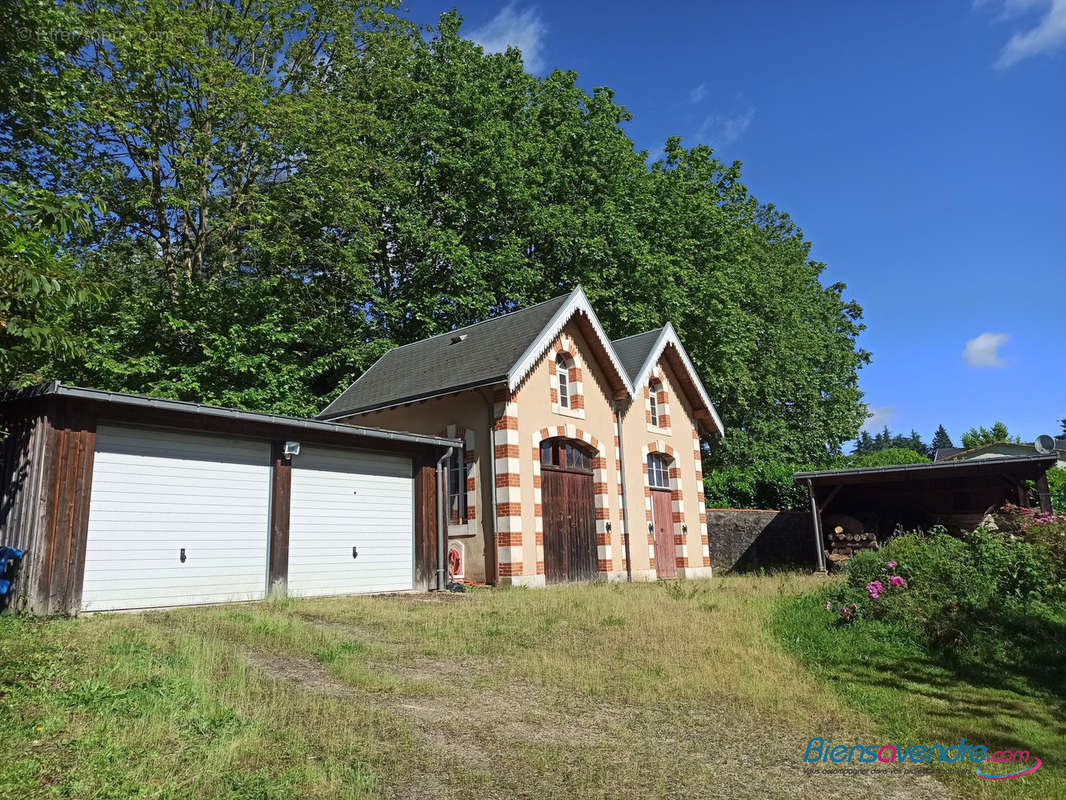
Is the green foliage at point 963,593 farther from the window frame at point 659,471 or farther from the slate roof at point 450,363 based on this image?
the window frame at point 659,471

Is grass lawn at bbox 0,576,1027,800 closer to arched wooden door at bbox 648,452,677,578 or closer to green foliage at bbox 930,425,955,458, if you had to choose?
arched wooden door at bbox 648,452,677,578

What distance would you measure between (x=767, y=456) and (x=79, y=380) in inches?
988

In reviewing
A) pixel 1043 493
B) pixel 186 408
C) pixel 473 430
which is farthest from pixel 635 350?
pixel 186 408

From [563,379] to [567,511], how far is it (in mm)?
3464

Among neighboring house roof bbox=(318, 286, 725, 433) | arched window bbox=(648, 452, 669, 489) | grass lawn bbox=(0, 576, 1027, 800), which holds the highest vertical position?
neighboring house roof bbox=(318, 286, 725, 433)

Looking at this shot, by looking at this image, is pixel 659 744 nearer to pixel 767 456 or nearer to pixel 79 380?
pixel 79 380

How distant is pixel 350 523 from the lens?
582 inches

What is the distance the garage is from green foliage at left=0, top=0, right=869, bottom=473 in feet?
25.0

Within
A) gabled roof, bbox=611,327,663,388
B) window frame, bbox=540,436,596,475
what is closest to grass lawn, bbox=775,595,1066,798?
window frame, bbox=540,436,596,475

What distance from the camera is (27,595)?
10.2 m

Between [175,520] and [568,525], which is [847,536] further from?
[175,520]

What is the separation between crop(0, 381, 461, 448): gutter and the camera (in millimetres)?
10391

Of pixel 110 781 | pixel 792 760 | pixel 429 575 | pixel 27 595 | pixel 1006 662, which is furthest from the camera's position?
pixel 429 575

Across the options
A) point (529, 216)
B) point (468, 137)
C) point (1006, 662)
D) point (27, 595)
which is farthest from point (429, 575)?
point (468, 137)
